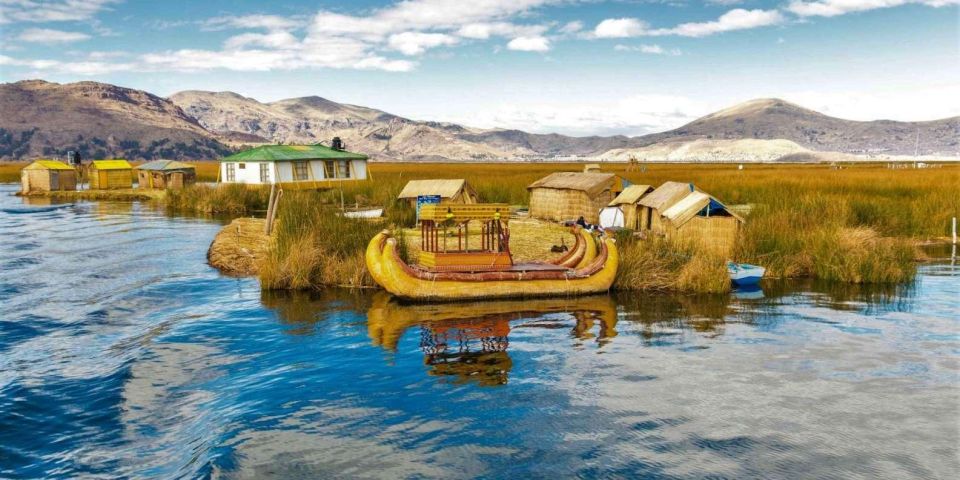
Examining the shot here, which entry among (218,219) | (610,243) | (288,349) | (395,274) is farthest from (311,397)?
(218,219)

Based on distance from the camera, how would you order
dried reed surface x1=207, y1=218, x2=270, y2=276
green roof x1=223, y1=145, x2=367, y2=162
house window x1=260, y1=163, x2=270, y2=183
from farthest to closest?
house window x1=260, y1=163, x2=270, y2=183
green roof x1=223, y1=145, x2=367, y2=162
dried reed surface x1=207, y1=218, x2=270, y2=276

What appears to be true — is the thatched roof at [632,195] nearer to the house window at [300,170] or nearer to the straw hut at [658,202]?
the straw hut at [658,202]

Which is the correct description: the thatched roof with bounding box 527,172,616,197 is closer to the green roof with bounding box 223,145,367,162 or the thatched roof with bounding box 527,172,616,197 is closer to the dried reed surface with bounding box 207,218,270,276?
the dried reed surface with bounding box 207,218,270,276

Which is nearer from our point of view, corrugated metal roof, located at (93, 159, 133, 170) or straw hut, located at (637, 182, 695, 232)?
straw hut, located at (637, 182, 695, 232)

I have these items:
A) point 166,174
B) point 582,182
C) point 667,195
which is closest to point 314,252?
point 667,195

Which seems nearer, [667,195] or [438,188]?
[667,195]

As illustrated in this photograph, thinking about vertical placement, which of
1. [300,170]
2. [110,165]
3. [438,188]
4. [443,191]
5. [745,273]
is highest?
[110,165]

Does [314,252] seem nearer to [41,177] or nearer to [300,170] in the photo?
[300,170]

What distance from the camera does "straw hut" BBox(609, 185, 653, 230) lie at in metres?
27.2

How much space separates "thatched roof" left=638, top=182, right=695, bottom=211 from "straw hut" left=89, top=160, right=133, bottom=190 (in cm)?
5901

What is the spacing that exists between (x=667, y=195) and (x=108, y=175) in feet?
198

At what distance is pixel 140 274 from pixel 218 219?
68.2ft

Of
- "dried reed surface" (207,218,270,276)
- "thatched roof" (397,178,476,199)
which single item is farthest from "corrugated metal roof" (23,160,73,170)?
"thatched roof" (397,178,476,199)

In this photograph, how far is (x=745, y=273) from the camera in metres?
20.2
